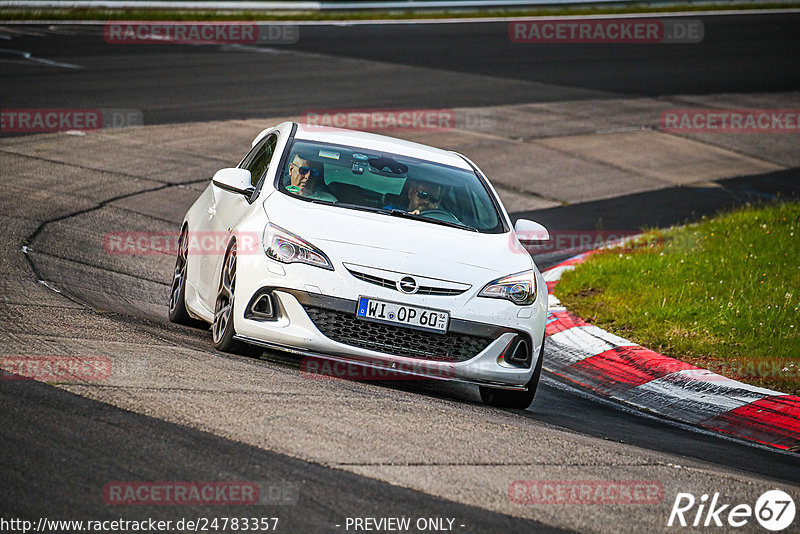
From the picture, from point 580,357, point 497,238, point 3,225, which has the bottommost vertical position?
point 580,357

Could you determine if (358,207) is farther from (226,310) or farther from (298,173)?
(226,310)

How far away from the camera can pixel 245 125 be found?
17.2 meters

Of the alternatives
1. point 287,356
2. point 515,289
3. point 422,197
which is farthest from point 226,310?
point 515,289

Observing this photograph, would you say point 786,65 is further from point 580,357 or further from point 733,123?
point 580,357

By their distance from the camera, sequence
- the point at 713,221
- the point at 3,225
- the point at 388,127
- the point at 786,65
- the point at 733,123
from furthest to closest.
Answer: the point at 786,65 < the point at 733,123 < the point at 388,127 < the point at 713,221 < the point at 3,225

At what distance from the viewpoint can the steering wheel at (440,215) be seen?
7555 millimetres

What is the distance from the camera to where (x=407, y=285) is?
6.54 m

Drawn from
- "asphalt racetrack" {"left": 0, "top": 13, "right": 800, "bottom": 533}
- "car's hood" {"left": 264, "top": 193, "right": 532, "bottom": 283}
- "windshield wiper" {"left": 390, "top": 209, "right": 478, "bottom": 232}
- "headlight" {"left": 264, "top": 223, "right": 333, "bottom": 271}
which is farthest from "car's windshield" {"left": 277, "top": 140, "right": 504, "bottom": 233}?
"asphalt racetrack" {"left": 0, "top": 13, "right": 800, "bottom": 533}

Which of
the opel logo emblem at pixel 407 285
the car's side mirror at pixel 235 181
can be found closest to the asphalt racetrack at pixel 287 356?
the opel logo emblem at pixel 407 285

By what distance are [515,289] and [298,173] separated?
182 cm

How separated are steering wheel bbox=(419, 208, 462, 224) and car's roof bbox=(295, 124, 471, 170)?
75 cm

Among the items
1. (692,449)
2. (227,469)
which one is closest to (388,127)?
(692,449)

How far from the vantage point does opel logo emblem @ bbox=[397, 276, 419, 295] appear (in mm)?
6539

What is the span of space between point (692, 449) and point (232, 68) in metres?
Answer: 16.9
